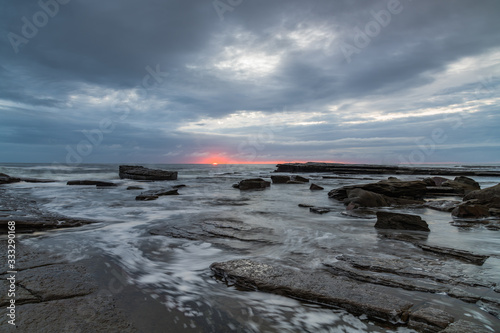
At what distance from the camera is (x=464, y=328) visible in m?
2.33

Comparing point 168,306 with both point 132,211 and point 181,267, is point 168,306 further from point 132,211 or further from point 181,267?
point 132,211

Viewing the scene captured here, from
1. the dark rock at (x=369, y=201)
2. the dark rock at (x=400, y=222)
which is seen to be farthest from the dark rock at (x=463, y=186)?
the dark rock at (x=400, y=222)

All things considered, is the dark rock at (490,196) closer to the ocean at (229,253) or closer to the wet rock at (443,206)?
the wet rock at (443,206)

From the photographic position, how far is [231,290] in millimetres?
3240

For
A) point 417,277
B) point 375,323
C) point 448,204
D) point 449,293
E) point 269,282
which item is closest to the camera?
point 375,323

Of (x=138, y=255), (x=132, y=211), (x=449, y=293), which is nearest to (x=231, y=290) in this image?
(x=138, y=255)

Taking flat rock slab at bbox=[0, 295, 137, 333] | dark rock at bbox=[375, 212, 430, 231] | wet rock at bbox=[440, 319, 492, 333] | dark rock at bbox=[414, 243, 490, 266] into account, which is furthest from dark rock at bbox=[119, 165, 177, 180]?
wet rock at bbox=[440, 319, 492, 333]

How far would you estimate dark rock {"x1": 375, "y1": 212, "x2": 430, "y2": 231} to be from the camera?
21.3ft

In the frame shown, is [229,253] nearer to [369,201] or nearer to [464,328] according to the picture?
[464,328]

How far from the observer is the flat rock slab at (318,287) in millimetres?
2693

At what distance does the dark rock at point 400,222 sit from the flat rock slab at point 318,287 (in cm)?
373

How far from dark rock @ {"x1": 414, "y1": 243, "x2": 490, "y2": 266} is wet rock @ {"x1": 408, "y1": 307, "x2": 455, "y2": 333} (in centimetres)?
238

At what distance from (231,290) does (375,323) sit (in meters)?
1.62

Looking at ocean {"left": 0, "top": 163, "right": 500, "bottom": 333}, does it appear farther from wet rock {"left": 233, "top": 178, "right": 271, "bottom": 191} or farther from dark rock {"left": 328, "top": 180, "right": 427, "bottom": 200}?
wet rock {"left": 233, "top": 178, "right": 271, "bottom": 191}
